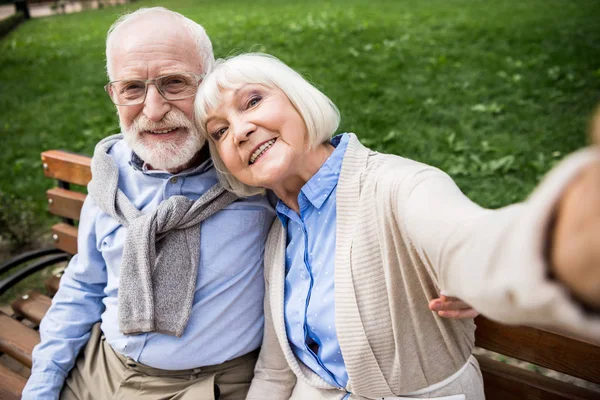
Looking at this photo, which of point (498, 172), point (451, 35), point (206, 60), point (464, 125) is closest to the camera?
point (206, 60)

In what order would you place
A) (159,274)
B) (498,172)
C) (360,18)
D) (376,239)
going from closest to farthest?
(376,239)
(159,274)
(498,172)
(360,18)

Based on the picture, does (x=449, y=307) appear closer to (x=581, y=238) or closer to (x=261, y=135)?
(x=261, y=135)

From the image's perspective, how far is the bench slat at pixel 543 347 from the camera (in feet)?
5.67

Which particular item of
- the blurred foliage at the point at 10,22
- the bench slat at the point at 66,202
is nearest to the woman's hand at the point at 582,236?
the bench slat at the point at 66,202

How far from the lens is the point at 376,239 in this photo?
161 cm

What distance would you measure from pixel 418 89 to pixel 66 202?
4164 millimetres

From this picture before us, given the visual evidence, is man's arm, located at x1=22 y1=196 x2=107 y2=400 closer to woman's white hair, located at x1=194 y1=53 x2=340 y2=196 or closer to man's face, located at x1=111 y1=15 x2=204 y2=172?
man's face, located at x1=111 y1=15 x2=204 y2=172

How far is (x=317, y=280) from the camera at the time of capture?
→ 183 centimetres

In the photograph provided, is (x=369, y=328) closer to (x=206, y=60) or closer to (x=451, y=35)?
(x=206, y=60)

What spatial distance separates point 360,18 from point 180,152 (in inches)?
333

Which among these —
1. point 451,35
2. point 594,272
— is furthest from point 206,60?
point 451,35

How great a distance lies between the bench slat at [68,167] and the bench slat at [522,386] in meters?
2.31

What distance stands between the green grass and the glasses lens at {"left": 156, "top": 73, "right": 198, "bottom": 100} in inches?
29.9

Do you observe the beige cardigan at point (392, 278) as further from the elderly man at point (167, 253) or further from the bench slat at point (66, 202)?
the bench slat at point (66, 202)
